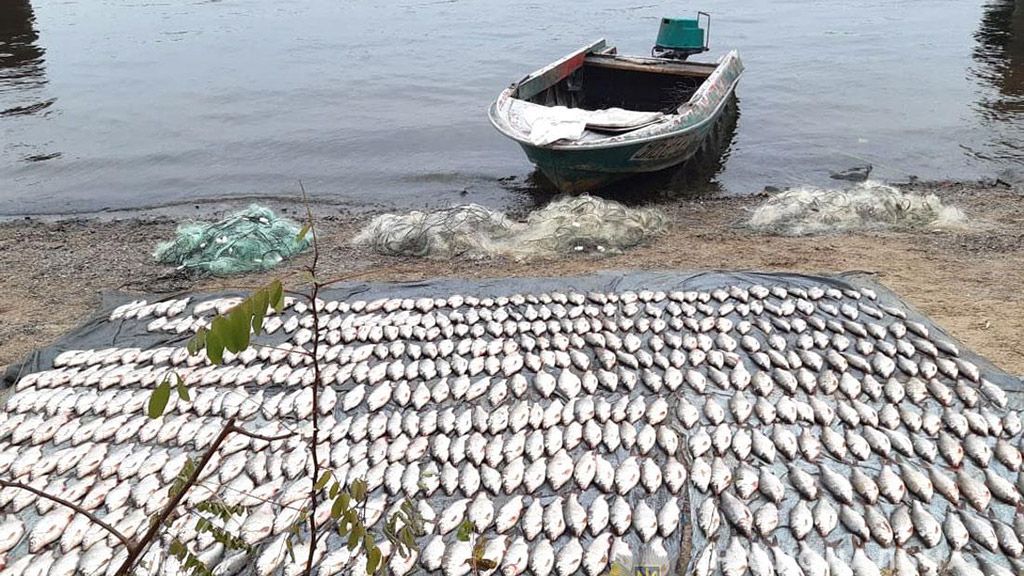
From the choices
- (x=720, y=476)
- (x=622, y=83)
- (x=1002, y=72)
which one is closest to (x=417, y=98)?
(x=622, y=83)

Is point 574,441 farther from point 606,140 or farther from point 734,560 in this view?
point 606,140

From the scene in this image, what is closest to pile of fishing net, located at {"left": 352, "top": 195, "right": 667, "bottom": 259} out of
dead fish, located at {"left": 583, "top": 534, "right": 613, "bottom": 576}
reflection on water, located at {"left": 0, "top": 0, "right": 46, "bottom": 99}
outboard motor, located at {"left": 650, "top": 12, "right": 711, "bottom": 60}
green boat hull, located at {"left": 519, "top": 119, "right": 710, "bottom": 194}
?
green boat hull, located at {"left": 519, "top": 119, "right": 710, "bottom": 194}

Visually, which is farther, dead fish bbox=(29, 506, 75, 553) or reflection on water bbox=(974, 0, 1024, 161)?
reflection on water bbox=(974, 0, 1024, 161)

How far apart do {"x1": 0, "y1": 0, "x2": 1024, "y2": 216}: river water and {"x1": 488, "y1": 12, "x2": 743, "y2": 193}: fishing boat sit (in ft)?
3.41

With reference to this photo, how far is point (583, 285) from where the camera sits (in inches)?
218

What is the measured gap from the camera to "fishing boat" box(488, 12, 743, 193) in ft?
26.7

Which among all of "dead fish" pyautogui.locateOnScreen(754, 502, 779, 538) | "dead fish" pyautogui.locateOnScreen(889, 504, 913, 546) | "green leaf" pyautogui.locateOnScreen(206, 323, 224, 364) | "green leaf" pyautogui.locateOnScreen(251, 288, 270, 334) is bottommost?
"dead fish" pyautogui.locateOnScreen(889, 504, 913, 546)

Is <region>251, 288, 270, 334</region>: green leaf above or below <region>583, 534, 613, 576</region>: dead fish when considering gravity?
above

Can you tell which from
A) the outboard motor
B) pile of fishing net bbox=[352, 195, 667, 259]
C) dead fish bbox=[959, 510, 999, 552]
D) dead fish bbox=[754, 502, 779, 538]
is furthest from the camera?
the outboard motor

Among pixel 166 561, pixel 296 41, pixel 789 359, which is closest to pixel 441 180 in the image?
pixel 789 359

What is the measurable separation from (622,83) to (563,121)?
364 cm

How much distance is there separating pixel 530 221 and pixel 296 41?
52.0 feet

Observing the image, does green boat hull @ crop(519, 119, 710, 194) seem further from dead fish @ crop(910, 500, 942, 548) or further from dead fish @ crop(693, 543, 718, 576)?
dead fish @ crop(693, 543, 718, 576)

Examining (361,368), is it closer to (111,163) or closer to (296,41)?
(111,163)
